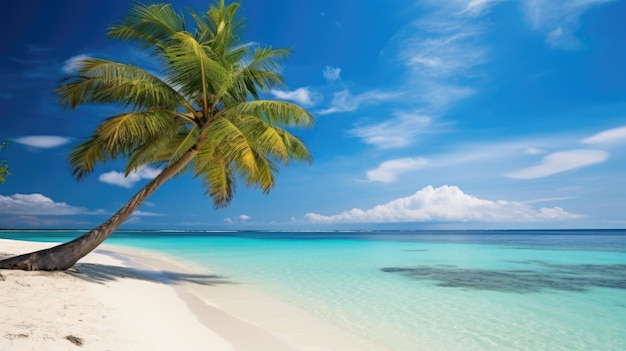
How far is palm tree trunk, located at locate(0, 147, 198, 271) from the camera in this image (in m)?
6.55

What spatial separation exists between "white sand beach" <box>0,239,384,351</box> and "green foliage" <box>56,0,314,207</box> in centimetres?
261

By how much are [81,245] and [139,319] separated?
3.39m

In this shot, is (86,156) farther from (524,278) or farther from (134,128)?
(524,278)

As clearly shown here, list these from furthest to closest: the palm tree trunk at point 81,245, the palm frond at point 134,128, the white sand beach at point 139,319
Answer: the palm frond at point 134,128 < the palm tree trunk at point 81,245 < the white sand beach at point 139,319

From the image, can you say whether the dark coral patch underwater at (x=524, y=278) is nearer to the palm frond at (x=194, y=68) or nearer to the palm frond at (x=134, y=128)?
the palm frond at (x=194, y=68)

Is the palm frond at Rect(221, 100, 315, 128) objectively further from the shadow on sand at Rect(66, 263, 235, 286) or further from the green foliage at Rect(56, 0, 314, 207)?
the shadow on sand at Rect(66, 263, 235, 286)

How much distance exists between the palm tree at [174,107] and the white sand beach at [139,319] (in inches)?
60.1

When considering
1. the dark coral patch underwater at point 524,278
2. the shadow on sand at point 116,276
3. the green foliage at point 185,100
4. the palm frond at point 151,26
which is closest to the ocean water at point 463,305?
the dark coral patch underwater at point 524,278

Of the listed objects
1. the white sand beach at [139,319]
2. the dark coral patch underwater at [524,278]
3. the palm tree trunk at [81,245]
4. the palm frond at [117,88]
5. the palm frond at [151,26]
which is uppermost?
the palm frond at [151,26]

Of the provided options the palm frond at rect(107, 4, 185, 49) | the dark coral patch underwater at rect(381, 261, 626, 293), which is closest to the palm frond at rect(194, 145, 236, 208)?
the palm frond at rect(107, 4, 185, 49)

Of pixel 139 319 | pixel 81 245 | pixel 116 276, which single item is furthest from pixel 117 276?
pixel 139 319

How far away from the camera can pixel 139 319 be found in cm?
462

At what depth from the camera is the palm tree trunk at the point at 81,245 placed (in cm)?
655

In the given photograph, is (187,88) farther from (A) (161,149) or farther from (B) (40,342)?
(B) (40,342)
